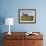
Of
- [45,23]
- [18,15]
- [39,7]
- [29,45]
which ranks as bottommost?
[29,45]

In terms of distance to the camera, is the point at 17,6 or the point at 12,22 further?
the point at 17,6

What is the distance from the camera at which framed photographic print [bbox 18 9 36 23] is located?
174 inches

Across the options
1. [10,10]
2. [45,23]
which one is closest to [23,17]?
[10,10]

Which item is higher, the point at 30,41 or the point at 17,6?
the point at 17,6

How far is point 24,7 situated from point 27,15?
29 cm

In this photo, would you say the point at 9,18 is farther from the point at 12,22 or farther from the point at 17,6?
the point at 17,6

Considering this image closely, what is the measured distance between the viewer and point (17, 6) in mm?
4422

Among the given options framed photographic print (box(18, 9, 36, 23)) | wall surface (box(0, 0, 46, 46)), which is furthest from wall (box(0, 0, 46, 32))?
framed photographic print (box(18, 9, 36, 23))

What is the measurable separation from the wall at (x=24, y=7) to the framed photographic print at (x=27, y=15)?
0.34 ft

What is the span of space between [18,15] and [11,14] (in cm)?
24

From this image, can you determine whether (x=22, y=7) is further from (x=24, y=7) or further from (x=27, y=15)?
(x=27, y=15)

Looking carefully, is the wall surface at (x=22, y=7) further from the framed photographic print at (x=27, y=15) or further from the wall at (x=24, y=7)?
the framed photographic print at (x=27, y=15)

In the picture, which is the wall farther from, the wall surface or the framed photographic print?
the framed photographic print

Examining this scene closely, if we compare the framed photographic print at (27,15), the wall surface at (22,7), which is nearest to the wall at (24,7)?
the wall surface at (22,7)
